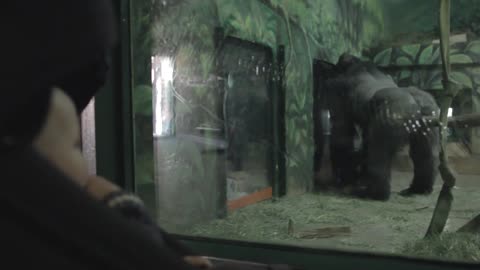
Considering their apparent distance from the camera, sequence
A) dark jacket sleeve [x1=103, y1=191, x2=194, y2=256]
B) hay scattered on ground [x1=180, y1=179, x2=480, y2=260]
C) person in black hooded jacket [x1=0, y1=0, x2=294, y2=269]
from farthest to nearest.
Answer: hay scattered on ground [x1=180, y1=179, x2=480, y2=260] < dark jacket sleeve [x1=103, y1=191, x2=194, y2=256] < person in black hooded jacket [x1=0, y1=0, x2=294, y2=269]

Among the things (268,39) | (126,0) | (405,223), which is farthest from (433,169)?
(126,0)

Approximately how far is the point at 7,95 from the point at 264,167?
2526 millimetres

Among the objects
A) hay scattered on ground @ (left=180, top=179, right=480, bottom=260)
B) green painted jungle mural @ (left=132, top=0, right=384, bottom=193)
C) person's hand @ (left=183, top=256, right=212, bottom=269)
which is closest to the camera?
person's hand @ (left=183, top=256, right=212, bottom=269)

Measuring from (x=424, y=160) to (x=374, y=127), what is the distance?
1.20 ft

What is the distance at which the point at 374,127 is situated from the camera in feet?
8.05

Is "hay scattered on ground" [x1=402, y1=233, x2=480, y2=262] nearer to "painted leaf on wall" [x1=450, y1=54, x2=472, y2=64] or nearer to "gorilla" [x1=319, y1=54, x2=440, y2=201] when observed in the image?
"gorilla" [x1=319, y1=54, x2=440, y2=201]

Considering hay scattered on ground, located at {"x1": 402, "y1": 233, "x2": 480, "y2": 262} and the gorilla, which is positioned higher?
the gorilla

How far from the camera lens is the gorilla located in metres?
2.15

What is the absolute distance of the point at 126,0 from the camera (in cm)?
235

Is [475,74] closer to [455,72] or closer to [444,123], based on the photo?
[455,72]

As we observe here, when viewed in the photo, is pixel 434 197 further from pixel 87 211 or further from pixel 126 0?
pixel 87 211

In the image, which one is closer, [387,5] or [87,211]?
[87,211]

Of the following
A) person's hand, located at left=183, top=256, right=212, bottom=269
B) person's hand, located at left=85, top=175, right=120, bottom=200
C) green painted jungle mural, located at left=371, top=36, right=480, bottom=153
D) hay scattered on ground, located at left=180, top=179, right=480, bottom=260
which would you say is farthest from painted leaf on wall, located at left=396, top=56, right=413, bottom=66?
person's hand, located at left=85, top=175, right=120, bottom=200

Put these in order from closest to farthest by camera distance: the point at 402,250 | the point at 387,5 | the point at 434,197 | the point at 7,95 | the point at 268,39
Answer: the point at 7,95
the point at 402,250
the point at 434,197
the point at 387,5
the point at 268,39
